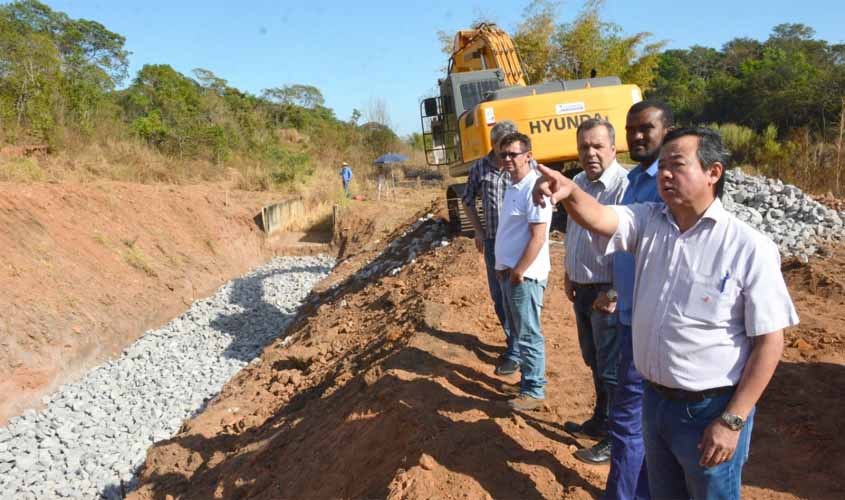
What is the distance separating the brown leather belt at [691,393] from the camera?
6.19 feet

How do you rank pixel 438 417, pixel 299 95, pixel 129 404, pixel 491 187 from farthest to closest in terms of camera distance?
pixel 299 95, pixel 129 404, pixel 491 187, pixel 438 417

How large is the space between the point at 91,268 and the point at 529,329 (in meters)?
9.24

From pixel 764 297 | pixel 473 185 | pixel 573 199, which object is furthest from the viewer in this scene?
pixel 473 185

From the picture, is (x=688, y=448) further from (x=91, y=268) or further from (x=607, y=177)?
(x=91, y=268)

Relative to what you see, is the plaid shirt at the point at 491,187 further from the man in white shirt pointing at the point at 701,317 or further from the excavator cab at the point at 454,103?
the excavator cab at the point at 454,103

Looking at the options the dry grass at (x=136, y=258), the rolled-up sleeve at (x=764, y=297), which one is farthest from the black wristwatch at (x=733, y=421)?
the dry grass at (x=136, y=258)

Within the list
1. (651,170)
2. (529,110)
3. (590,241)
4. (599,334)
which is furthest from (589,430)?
(529,110)

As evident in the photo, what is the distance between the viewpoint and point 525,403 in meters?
3.78

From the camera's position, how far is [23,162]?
1238 cm

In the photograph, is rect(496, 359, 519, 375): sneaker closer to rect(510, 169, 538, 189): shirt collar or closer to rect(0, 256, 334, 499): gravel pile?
rect(510, 169, 538, 189): shirt collar

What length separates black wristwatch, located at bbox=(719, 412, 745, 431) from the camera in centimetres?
180

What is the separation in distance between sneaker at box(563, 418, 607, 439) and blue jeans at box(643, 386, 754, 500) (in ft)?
4.60

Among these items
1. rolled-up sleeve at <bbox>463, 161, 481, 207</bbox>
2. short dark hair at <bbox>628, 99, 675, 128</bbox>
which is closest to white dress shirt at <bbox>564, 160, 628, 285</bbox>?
short dark hair at <bbox>628, 99, 675, 128</bbox>

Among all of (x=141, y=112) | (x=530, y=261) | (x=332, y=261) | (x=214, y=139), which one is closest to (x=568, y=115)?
(x=530, y=261)
